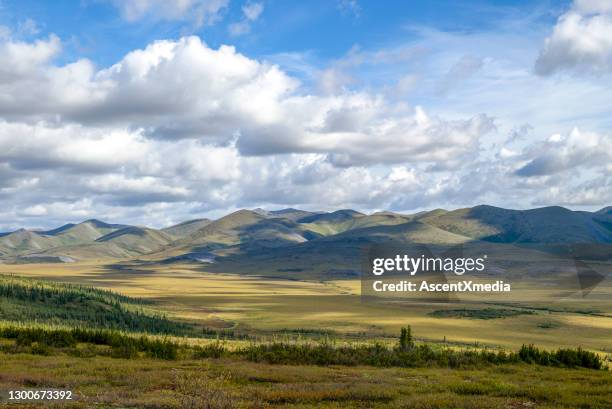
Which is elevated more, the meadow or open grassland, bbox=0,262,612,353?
the meadow

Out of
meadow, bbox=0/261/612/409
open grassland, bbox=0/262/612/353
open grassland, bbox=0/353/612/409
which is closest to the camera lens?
open grassland, bbox=0/353/612/409

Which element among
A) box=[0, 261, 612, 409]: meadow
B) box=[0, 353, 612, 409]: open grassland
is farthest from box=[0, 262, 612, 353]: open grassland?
box=[0, 353, 612, 409]: open grassland

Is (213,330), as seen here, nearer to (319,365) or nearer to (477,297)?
(319,365)

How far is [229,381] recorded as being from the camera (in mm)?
28203

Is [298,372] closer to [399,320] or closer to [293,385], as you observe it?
[293,385]

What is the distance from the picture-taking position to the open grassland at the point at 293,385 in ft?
70.2

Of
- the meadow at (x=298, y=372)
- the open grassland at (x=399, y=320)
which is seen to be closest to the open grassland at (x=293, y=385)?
the meadow at (x=298, y=372)

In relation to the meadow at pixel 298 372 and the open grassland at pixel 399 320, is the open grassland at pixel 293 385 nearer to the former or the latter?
the meadow at pixel 298 372

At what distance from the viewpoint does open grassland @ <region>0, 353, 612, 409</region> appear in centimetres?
2139

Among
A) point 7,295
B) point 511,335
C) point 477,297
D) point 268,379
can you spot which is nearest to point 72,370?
point 268,379

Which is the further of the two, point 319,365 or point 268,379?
point 319,365

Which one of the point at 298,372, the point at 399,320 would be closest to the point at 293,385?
the point at 298,372

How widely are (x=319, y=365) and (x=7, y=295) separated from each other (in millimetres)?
89731

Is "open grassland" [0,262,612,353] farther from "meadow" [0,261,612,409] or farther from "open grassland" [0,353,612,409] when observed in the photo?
"open grassland" [0,353,612,409]
